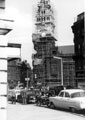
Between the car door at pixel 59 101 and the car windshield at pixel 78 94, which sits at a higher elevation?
the car windshield at pixel 78 94

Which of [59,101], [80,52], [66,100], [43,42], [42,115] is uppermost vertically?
[43,42]

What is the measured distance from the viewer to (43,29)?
116m

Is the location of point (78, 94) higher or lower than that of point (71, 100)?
higher

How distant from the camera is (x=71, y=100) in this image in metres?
16.8

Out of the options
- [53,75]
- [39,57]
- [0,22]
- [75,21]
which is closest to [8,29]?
[0,22]

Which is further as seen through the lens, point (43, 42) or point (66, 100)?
point (43, 42)

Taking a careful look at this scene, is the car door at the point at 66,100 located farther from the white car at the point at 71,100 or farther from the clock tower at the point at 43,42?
the clock tower at the point at 43,42

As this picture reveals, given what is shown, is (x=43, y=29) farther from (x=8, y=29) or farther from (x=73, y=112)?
(x=8, y=29)

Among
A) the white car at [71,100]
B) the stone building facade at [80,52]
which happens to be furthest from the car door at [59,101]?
the stone building facade at [80,52]

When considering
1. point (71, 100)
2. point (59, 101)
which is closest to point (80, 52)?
point (59, 101)

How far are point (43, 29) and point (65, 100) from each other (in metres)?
100

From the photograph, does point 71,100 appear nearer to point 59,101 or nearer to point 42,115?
point 59,101

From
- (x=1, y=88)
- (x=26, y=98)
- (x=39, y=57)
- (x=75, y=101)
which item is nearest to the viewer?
(x=1, y=88)

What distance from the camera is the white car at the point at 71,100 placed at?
52.6 feet
